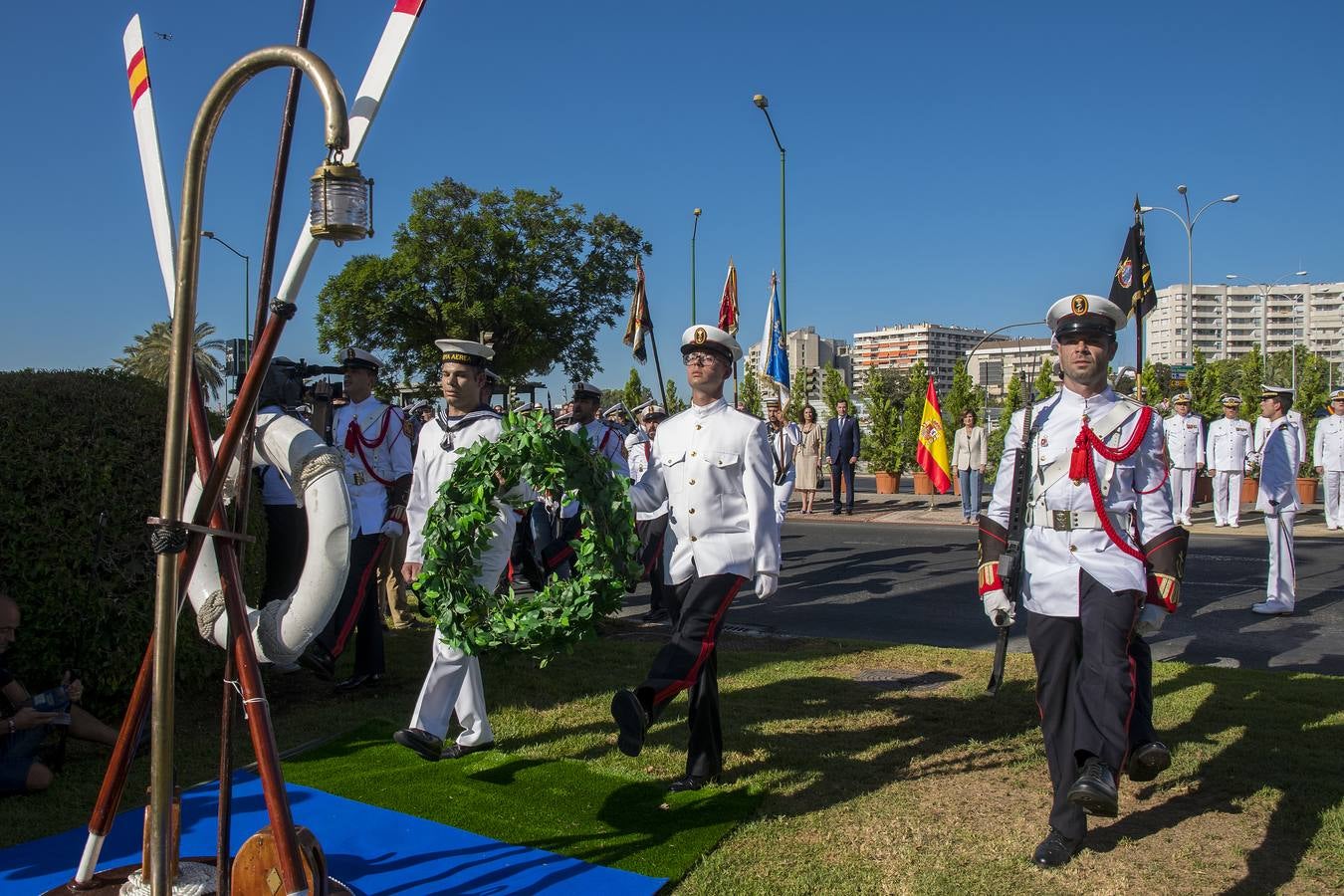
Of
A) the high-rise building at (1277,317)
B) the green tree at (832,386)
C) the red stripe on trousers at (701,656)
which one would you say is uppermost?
the high-rise building at (1277,317)

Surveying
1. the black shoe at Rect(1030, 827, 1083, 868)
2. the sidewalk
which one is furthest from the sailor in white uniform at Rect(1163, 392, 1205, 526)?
the black shoe at Rect(1030, 827, 1083, 868)

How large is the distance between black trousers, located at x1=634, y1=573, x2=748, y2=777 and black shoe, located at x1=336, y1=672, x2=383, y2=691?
9.16 ft

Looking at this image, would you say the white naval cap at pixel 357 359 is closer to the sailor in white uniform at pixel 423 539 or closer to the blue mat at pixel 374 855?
the sailor in white uniform at pixel 423 539

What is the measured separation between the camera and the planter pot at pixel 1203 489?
2169cm

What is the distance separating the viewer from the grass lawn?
402cm

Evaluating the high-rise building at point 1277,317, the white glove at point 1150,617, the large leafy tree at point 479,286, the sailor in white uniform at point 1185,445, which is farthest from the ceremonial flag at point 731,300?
the high-rise building at point 1277,317

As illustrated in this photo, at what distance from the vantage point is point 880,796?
4.81 m

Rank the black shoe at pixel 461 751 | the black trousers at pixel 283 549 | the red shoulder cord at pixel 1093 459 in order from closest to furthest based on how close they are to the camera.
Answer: the red shoulder cord at pixel 1093 459
the black shoe at pixel 461 751
the black trousers at pixel 283 549

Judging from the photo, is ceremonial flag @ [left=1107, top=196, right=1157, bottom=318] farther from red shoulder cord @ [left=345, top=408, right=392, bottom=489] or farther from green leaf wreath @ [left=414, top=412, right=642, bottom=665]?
green leaf wreath @ [left=414, top=412, right=642, bottom=665]

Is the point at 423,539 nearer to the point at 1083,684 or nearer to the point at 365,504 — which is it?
the point at 365,504

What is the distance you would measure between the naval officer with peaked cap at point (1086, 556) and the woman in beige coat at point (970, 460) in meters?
14.3

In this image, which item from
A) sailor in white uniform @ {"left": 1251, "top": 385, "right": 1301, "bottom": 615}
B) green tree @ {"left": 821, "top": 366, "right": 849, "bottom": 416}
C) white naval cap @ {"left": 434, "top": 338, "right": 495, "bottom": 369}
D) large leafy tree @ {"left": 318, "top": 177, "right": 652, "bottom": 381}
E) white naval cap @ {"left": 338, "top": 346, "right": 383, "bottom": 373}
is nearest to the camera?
white naval cap @ {"left": 434, "top": 338, "right": 495, "bottom": 369}

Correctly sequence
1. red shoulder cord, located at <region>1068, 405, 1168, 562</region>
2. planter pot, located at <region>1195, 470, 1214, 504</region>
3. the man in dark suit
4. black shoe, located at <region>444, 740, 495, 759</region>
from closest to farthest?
1. red shoulder cord, located at <region>1068, 405, 1168, 562</region>
2. black shoe, located at <region>444, 740, 495, 759</region>
3. the man in dark suit
4. planter pot, located at <region>1195, 470, 1214, 504</region>

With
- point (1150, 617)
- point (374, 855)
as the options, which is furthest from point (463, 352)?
point (1150, 617)
